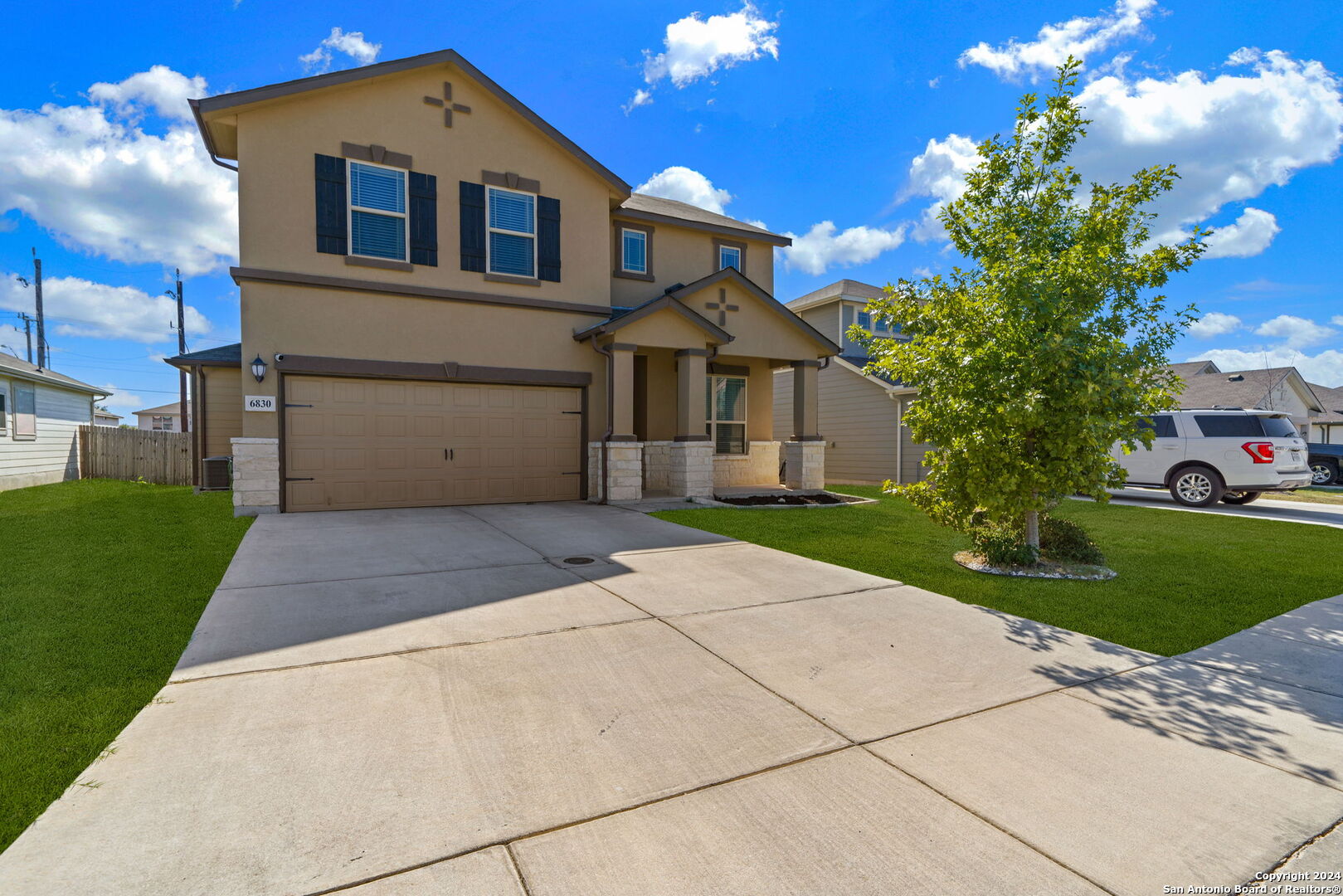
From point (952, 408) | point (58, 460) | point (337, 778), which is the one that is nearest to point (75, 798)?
point (337, 778)

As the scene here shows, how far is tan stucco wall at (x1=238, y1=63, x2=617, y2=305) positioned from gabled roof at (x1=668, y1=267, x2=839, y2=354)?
174 cm

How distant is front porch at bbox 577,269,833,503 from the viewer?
40.2ft

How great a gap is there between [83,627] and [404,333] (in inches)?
298

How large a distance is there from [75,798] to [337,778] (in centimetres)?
95

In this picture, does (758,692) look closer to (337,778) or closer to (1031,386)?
(337,778)

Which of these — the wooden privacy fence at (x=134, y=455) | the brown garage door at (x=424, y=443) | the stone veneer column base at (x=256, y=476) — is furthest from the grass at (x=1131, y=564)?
the wooden privacy fence at (x=134, y=455)

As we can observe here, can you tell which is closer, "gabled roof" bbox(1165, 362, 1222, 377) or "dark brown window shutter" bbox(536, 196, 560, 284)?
"dark brown window shutter" bbox(536, 196, 560, 284)

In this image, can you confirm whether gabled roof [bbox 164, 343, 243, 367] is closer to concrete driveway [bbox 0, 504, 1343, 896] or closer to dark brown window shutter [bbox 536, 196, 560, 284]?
dark brown window shutter [bbox 536, 196, 560, 284]

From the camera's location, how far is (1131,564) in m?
7.21

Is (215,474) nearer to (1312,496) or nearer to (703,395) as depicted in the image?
(703,395)

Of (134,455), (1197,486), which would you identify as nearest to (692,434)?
(1197,486)

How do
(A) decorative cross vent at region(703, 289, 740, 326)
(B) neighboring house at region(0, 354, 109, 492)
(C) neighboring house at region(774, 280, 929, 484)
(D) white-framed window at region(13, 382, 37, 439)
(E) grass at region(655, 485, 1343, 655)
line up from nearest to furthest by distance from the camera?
1. (E) grass at region(655, 485, 1343, 655)
2. (A) decorative cross vent at region(703, 289, 740, 326)
3. (B) neighboring house at region(0, 354, 109, 492)
4. (D) white-framed window at region(13, 382, 37, 439)
5. (C) neighboring house at region(774, 280, 929, 484)

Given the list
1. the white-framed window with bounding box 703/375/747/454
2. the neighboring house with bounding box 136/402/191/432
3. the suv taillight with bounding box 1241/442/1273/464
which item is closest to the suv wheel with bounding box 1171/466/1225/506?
the suv taillight with bounding box 1241/442/1273/464

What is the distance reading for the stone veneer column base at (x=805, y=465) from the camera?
14.3m
